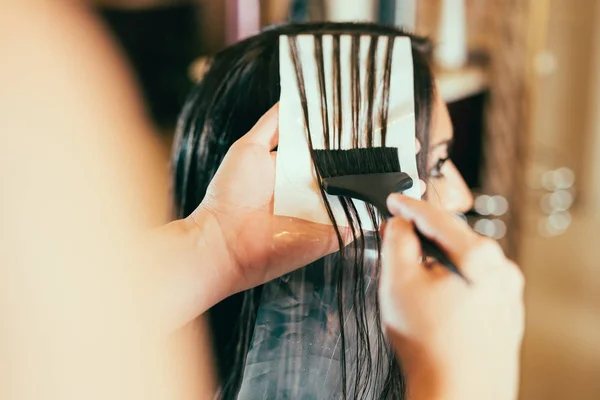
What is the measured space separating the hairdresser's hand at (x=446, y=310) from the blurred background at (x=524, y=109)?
1.08 feet

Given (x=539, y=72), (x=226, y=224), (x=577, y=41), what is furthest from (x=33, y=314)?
(x=577, y=41)

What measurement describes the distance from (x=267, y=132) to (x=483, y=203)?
23.5 inches

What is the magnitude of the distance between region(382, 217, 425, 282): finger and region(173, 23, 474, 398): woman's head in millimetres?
80

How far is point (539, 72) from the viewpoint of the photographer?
997 mm

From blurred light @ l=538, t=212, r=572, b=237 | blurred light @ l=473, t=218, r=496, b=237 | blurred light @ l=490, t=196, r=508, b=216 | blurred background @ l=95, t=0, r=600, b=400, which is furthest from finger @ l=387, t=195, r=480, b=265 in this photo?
blurred light @ l=538, t=212, r=572, b=237

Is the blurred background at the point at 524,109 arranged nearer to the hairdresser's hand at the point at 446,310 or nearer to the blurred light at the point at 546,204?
the blurred light at the point at 546,204

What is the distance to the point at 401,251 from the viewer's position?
38 centimetres

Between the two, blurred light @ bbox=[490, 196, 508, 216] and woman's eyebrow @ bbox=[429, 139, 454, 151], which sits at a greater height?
woman's eyebrow @ bbox=[429, 139, 454, 151]

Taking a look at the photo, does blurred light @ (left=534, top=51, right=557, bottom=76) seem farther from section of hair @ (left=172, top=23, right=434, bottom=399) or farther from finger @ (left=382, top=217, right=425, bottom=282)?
finger @ (left=382, top=217, right=425, bottom=282)

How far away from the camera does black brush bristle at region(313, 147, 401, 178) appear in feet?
1.36

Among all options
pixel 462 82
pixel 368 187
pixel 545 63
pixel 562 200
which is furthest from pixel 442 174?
pixel 562 200

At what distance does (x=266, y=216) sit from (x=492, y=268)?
0.15 m

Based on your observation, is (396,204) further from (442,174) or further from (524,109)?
(524,109)

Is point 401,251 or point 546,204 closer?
point 401,251
